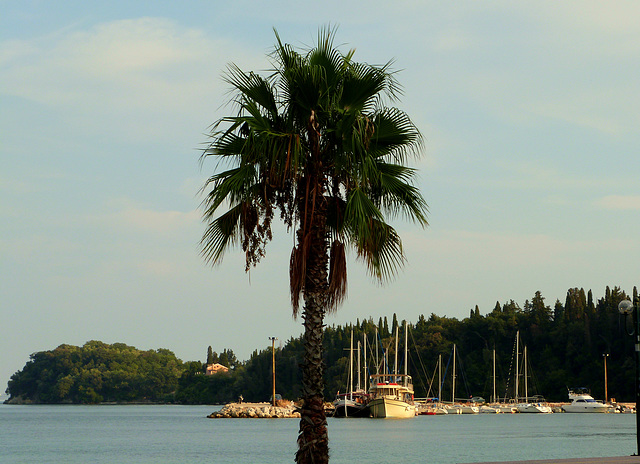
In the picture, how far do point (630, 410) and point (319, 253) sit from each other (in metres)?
141

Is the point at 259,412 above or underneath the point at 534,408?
underneath

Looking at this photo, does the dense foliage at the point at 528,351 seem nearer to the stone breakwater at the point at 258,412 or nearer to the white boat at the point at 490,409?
the white boat at the point at 490,409

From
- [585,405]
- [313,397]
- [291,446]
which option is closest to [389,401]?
[291,446]

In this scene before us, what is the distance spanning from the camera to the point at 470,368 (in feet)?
546

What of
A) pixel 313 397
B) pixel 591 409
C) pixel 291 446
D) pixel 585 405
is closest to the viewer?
pixel 313 397

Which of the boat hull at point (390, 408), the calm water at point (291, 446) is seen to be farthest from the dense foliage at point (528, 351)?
the calm water at point (291, 446)

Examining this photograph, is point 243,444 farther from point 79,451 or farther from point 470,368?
point 470,368

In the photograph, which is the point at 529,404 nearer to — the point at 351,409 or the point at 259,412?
the point at 351,409

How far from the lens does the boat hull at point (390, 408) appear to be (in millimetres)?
104125

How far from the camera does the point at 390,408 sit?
105 meters

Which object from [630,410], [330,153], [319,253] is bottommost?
[630,410]

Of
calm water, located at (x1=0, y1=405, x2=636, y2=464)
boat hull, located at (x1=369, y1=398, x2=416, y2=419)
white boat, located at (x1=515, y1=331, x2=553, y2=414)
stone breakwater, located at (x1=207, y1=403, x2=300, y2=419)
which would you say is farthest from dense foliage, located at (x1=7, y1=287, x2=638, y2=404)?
calm water, located at (x1=0, y1=405, x2=636, y2=464)

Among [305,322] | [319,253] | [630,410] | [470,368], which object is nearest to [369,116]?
[319,253]

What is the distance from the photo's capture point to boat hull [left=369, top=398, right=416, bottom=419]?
104125 millimetres
